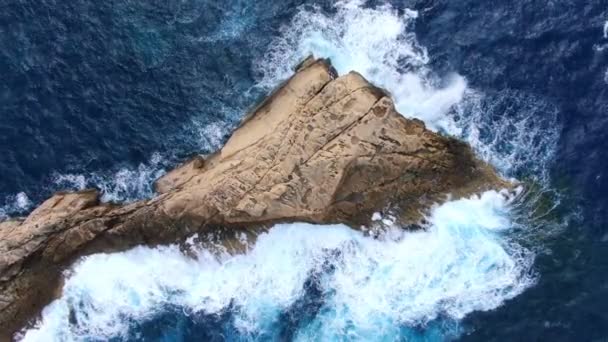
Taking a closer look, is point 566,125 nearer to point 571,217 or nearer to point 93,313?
point 571,217

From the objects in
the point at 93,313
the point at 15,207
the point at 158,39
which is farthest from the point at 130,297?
the point at 158,39

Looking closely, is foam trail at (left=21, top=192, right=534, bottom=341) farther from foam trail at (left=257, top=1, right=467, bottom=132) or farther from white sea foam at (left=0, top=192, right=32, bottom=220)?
foam trail at (left=257, top=1, right=467, bottom=132)

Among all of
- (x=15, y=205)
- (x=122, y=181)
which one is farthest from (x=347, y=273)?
(x=15, y=205)

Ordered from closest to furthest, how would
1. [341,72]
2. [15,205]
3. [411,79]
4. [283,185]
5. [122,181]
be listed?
[283,185] → [15,205] → [122,181] → [411,79] → [341,72]

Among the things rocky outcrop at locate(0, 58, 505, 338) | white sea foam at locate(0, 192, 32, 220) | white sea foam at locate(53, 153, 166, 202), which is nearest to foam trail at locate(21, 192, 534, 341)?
rocky outcrop at locate(0, 58, 505, 338)

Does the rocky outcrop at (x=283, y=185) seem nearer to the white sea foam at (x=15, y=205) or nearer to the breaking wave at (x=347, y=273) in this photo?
the white sea foam at (x=15, y=205)

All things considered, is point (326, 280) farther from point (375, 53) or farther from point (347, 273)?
point (375, 53)
